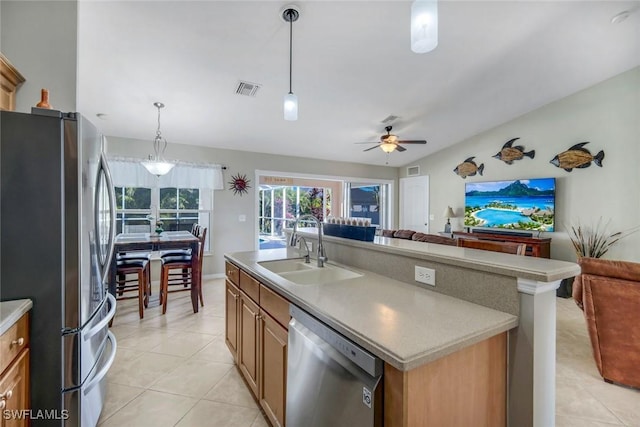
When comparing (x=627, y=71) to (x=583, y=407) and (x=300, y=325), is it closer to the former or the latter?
(x=583, y=407)

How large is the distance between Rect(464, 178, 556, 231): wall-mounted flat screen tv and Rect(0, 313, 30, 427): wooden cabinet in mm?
6073

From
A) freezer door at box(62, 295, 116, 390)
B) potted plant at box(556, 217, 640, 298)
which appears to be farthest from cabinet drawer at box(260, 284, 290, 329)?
potted plant at box(556, 217, 640, 298)

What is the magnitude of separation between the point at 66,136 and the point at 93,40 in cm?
180

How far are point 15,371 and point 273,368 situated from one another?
3.60ft

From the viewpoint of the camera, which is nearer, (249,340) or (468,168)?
(249,340)

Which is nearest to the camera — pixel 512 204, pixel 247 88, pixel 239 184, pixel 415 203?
pixel 247 88

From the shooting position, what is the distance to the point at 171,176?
4.77m

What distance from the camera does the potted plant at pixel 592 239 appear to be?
4.06 meters

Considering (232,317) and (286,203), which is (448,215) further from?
(286,203)

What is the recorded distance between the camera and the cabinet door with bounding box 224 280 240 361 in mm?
2195

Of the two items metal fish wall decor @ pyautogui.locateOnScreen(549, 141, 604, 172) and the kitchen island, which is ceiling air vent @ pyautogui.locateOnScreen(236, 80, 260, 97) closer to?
the kitchen island

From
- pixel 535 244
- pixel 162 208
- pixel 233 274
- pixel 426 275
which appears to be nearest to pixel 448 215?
pixel 535 244

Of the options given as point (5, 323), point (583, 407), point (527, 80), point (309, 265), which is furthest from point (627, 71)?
point (5, 323)

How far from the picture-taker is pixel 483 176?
5660 mm
